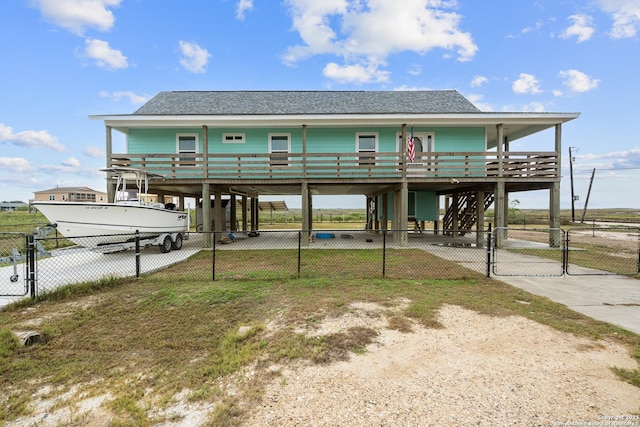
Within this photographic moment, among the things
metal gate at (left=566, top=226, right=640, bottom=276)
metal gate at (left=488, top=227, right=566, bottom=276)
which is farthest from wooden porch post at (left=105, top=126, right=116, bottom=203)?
metal gate at (left=566, top=226, right=640, bottom=276)

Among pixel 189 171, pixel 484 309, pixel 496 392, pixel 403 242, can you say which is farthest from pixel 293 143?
pixel 496 392

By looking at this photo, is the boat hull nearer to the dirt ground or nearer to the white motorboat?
the white motorboat

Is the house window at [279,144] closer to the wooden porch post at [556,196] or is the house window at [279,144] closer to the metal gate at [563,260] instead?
the metal gate at [563,260]

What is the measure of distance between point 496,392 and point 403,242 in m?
10.2

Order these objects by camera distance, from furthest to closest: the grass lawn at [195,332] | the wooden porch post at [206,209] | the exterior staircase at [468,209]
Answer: the exterior staircase at [468,209], the wooden porch post at [206,209], the grass lawn at [195,332]

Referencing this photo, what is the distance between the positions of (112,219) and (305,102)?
1117 centimetres

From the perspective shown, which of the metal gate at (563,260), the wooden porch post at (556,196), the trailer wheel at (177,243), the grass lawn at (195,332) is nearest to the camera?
the grass lawn at (195,332)

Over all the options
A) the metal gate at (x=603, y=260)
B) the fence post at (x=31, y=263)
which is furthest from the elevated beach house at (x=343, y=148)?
the fence post at (x=31, y=263)

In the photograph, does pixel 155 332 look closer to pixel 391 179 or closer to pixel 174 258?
pixel 174 258

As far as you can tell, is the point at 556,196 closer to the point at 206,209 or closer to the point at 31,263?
the point at 206,209

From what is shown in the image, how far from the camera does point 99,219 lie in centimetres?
945

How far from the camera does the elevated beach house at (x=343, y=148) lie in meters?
12.8

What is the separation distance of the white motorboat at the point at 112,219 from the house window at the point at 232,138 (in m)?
4.06

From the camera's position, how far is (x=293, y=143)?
570 inches
